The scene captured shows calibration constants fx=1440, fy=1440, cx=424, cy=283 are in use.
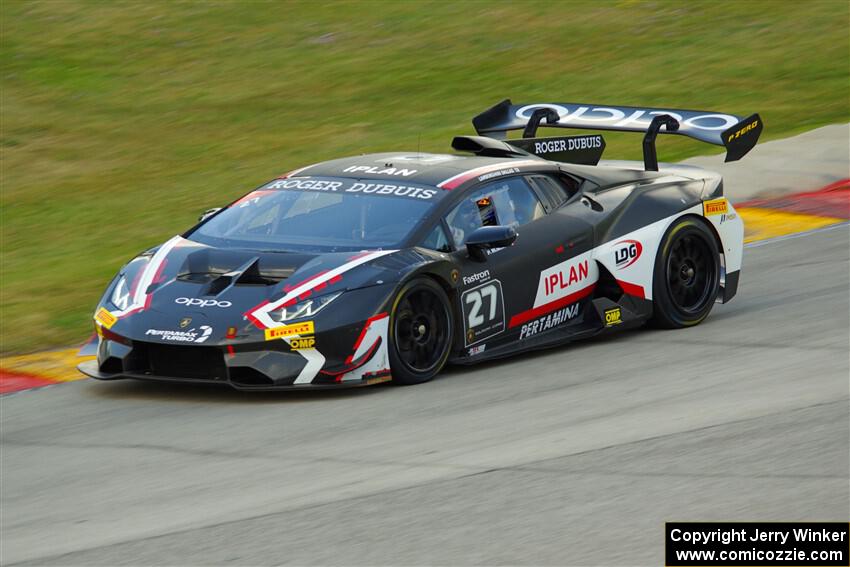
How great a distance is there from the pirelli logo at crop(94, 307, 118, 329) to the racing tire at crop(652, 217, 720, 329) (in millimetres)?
3676

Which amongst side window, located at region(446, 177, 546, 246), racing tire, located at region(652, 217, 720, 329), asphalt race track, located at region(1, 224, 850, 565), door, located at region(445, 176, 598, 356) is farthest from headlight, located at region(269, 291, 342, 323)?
racing tire, located at region(652, 217, 720, 329)

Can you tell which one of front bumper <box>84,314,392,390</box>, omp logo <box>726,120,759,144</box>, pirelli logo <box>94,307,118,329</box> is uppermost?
omp logo <box>726,120,759,144</box>

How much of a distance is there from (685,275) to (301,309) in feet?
11.0

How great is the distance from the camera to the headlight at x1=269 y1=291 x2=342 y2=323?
784 cm

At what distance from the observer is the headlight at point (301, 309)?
7840 millimetres

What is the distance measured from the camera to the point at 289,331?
780 centimetres

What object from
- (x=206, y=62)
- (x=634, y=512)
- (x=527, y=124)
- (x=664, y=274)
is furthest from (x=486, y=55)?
(x=634, y=512)

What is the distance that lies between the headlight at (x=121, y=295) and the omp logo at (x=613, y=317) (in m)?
3.13

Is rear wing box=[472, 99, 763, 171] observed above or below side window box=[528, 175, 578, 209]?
Result: above

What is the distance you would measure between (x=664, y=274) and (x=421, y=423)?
10.1 ft

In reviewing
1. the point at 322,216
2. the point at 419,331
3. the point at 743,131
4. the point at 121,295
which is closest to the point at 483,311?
the point at 419,331

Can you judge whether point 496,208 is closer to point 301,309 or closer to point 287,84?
point 301,309

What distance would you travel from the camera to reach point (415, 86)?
72.7 ft

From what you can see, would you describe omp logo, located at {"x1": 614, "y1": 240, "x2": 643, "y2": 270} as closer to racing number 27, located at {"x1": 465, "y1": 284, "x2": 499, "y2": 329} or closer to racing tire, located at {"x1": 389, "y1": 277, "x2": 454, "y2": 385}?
racing number 27, located at {"x1": 465, "y1": 284, "x2": 499, "y2": 329}
